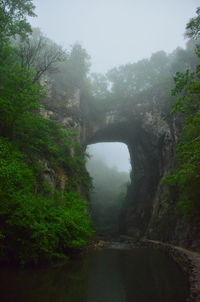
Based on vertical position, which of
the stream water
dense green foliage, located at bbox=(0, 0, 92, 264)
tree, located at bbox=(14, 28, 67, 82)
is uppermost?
tree, located at bbox=(14, 28, 67, 82)

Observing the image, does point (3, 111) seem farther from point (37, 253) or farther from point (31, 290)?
point (31, 290)

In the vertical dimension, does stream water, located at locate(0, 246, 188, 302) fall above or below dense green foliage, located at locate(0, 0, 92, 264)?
below

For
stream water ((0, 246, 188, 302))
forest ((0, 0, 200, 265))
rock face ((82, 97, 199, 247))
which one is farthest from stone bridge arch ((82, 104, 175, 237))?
stream water ((0, 246, 188, 302))

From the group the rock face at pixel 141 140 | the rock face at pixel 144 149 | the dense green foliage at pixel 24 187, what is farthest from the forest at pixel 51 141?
the rock face at pixel 144 149

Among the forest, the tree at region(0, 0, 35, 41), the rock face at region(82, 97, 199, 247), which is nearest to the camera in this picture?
the forest

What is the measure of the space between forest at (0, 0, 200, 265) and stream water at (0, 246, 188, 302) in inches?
46.5

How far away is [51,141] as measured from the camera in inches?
581

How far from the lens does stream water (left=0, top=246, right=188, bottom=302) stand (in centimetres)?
613

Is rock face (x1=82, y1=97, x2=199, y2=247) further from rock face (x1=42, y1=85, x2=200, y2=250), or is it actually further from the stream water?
the stream water

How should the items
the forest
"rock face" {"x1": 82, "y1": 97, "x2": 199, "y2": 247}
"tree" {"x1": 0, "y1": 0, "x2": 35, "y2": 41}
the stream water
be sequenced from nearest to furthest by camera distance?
the stream water < the forest < "tree" {"x1": 0, "y1": 0, "x2": 35, "y2": 41} < "rock face" {"x1": 82, "y1": 97, "x2": 199, "y2": 247}

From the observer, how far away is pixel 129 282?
26.0 ft

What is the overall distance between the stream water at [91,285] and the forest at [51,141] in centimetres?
118

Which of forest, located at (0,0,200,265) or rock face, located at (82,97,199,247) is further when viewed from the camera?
rock face, located at (82,97,199,247)

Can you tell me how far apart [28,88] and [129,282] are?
8.92m
